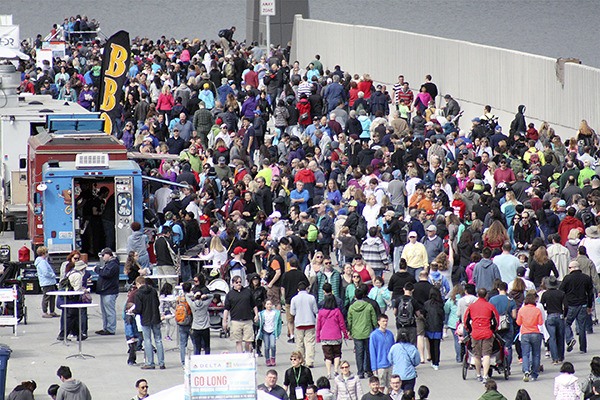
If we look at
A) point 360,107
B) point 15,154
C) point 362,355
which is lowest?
point 362,355

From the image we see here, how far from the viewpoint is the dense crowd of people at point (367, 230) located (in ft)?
63.8

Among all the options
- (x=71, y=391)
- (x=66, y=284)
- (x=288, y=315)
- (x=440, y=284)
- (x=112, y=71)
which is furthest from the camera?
(x=112, y=71)

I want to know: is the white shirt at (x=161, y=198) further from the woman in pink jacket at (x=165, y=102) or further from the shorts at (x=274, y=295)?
the woman in pink jacket at (x=165, y=102)

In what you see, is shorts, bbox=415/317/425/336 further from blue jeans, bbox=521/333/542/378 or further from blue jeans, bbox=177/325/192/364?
blue jeans, bbox=177/325/192/364

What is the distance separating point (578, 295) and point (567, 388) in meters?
3.66

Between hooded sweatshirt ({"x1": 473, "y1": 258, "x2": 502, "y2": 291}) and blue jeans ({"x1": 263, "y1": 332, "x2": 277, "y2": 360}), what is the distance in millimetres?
3021

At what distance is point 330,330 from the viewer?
19391mm

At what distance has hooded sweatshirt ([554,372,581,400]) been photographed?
17.0 metres

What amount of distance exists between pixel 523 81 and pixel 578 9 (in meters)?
86.7

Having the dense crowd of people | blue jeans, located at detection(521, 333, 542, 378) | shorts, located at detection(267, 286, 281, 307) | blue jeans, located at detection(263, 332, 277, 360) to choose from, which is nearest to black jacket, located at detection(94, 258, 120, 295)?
the dense crowd of people

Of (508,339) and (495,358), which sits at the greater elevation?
(508,339)

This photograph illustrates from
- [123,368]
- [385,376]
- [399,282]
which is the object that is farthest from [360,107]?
[385,376]

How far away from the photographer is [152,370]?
788 inches

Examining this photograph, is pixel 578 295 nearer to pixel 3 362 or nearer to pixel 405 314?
pixel 405 314
